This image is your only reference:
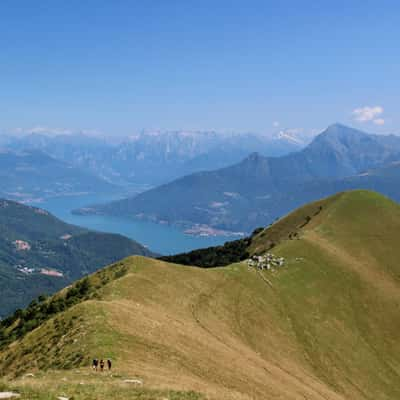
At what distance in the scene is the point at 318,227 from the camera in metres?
104

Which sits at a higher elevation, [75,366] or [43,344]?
[75,366]

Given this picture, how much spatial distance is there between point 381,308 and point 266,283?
20.8 m

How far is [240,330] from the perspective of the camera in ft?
166

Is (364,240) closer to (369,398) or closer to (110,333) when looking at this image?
(369,398)

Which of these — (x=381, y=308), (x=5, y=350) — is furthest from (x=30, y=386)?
(x=381, y=308)

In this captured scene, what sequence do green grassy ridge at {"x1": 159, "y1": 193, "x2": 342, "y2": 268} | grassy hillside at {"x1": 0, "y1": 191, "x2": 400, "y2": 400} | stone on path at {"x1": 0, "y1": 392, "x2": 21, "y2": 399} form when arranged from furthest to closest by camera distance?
green grassy ridge at {"x1": 159, "y1": 193, "x2": 342, "y2": 268}
grassy hillside at {"x1": 0, "y1": 191, "x2": 400, "y2": 400}
stone on path at {"x1": 0, "y1": 392, "x2": 21, "y2": 399}

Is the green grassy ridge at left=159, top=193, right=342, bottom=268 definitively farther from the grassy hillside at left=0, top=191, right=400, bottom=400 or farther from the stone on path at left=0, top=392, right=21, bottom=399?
the stone on path at left=0, top=392, right=21, bottom=399

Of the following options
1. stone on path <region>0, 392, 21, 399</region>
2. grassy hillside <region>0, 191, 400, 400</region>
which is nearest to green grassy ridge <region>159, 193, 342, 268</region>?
grassy hillside <region>0, 191, 400, 400</region>

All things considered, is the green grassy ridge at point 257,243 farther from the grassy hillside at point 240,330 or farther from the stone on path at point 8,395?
the stone on path at point 8,395

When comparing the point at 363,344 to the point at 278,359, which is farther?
the point at 363,344

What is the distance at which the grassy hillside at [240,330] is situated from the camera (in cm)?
3119

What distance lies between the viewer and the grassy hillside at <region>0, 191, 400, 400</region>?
31188 millimetres

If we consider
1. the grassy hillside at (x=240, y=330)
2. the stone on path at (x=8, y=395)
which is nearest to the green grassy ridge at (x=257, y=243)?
the grassy hillside at (x=240, y=330)

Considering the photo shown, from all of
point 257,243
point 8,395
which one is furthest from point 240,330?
point 257,243
